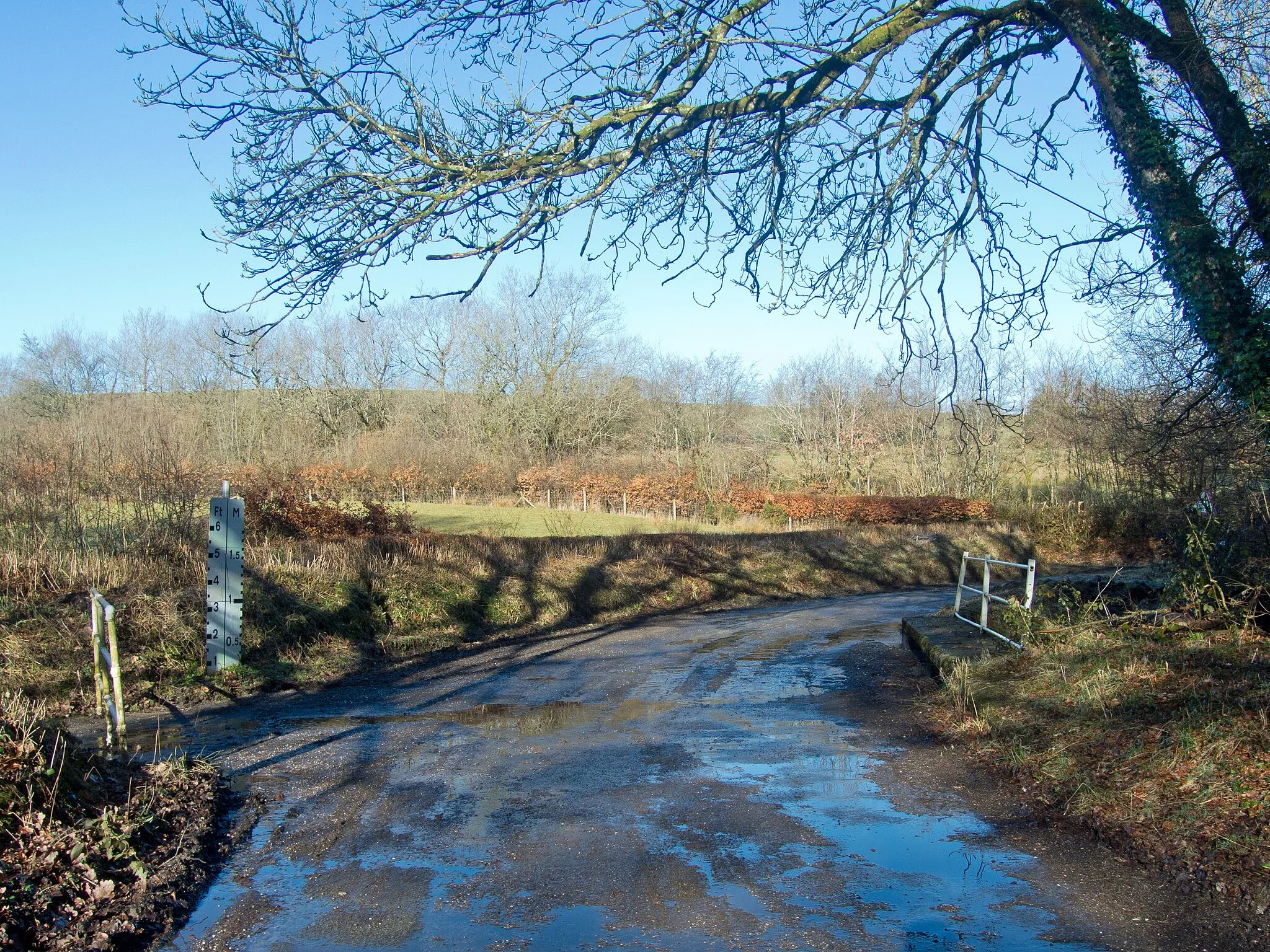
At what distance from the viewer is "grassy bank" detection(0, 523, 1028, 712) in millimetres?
10453

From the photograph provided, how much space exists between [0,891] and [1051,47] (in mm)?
10727

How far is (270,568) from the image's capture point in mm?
13797

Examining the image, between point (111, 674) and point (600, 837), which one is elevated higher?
point (111, 674)

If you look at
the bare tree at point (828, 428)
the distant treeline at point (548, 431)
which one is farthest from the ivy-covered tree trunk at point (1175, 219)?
the bare tree at point (828, 428)

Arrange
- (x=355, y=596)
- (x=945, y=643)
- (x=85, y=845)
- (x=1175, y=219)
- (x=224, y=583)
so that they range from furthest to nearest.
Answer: (x=355, y=596)
(x=945, y=643)
(x=224, y=583)
(x=1175, y=219)
(x=85, y=845)

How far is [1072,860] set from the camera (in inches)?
200

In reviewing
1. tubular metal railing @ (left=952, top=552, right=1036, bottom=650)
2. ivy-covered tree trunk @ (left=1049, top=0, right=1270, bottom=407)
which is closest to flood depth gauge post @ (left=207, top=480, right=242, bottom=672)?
tubular metal railing @ (left=952, top=552, right=1036, bottom=650)

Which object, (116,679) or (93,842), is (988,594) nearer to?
(116,679)

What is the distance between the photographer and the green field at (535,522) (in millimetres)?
29453

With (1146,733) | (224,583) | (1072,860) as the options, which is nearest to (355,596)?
(224,583)

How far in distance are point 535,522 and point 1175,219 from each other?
2716 centimetres

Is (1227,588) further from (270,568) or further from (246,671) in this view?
(270,568)

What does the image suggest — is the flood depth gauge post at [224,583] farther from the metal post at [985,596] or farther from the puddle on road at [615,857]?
the metal post at [985,596]

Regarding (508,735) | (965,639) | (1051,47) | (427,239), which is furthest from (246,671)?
(1051,47)
